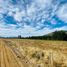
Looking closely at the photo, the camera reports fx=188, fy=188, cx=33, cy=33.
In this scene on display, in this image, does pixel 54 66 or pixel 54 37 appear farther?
pixel 54 37

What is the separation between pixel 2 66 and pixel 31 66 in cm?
238

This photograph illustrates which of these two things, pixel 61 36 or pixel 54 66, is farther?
pixel 61 36

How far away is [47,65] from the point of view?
50.5 feet

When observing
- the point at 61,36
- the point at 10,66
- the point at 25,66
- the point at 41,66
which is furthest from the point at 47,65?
the point at 61,36

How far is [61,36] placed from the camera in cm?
14262

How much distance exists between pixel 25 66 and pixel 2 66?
6.17 ft

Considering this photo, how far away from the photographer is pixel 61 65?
1539 centimetres

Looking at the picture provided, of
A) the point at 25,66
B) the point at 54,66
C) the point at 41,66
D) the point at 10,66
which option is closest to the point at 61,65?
the point at 54,66

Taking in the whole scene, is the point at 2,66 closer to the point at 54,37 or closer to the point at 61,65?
the point at 61,65

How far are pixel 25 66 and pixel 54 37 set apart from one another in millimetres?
137027

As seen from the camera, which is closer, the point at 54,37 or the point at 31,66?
the point at 31,66

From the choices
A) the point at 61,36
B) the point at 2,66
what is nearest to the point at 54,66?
the point at 2,66

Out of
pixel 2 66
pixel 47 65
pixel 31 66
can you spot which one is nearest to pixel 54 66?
pixel 47 65

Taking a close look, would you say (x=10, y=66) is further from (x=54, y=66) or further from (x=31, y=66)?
(x=54, y=66)
